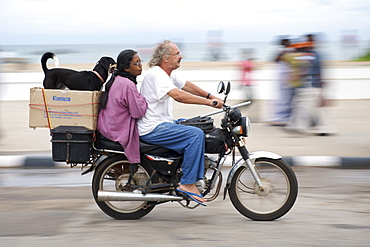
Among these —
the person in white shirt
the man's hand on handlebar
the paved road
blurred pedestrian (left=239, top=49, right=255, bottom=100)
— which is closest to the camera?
the paved road

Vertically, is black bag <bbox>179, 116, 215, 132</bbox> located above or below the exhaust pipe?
above

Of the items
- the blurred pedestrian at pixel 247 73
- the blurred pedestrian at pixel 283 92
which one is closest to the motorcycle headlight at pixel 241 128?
the blurred pedestrian at pixel 283 92

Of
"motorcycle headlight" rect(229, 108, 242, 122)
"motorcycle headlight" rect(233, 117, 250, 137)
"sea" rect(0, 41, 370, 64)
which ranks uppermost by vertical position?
"motorcycle headlight" rect(229, 108, 242, 122)

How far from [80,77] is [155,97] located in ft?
5.71

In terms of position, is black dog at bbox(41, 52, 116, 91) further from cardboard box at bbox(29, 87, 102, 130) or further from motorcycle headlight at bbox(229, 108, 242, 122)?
motorcycle headlight at bbox(229, 108, 242, 122)

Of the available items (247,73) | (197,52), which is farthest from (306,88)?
(197,52)

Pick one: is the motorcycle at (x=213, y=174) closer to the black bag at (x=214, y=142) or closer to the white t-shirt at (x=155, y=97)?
the black bag at (x=214, y=142)

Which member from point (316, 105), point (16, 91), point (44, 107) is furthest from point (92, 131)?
point (16, 91)

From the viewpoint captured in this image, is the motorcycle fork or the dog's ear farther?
the dog's ear

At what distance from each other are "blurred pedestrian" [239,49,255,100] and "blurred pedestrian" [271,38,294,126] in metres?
0.91

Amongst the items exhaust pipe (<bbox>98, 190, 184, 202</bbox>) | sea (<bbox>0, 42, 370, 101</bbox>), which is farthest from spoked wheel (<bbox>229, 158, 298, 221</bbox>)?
sea (<bbox>0, 42, 370, 101</bbox>)

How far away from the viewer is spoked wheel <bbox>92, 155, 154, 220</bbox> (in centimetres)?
567

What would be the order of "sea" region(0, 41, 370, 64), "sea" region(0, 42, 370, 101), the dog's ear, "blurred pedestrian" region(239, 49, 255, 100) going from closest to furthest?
the dog's ear
"blurred pedestrian" region(239, 49, 255, 100)
"sea" region(0, 42, 370, 101)
"sea" region(0, 41, 370, 64)

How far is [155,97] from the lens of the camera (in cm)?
544
